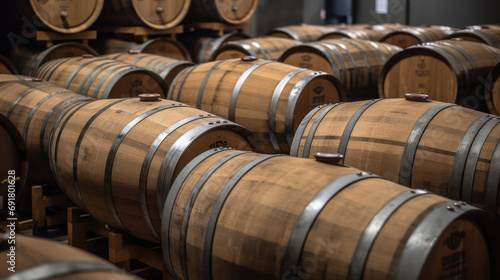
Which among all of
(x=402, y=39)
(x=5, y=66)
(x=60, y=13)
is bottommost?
(x=5, y=66)

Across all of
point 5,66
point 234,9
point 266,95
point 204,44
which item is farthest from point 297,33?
point 266,95

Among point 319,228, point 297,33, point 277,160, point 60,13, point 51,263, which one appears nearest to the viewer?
point 51,263

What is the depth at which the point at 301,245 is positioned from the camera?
2082 millimetres

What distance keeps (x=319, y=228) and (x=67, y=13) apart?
5322 millimetres

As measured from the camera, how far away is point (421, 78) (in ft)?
16.0

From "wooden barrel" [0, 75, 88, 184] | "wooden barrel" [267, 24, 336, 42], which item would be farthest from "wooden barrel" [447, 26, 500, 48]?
"wooden barrel" [0, 75, 88, 184]

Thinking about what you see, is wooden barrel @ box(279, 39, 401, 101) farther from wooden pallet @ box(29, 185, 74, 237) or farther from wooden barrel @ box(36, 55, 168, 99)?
wooden pallet @ box(29, 185, 74, 237)

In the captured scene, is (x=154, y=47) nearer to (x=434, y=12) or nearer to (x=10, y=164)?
(x=10, y=164)

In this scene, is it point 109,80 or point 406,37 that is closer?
point 109,80

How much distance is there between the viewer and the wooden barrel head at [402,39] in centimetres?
731

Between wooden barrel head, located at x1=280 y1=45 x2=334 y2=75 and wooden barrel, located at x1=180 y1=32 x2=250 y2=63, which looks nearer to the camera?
wooden barrel head, located at x1=280 y1=45 x2=334 y2=75

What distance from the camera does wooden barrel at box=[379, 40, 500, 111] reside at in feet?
15.4

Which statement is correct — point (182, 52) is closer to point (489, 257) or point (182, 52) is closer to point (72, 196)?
point (72, 196)

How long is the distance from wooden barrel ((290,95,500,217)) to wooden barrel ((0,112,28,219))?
1.83 metres
